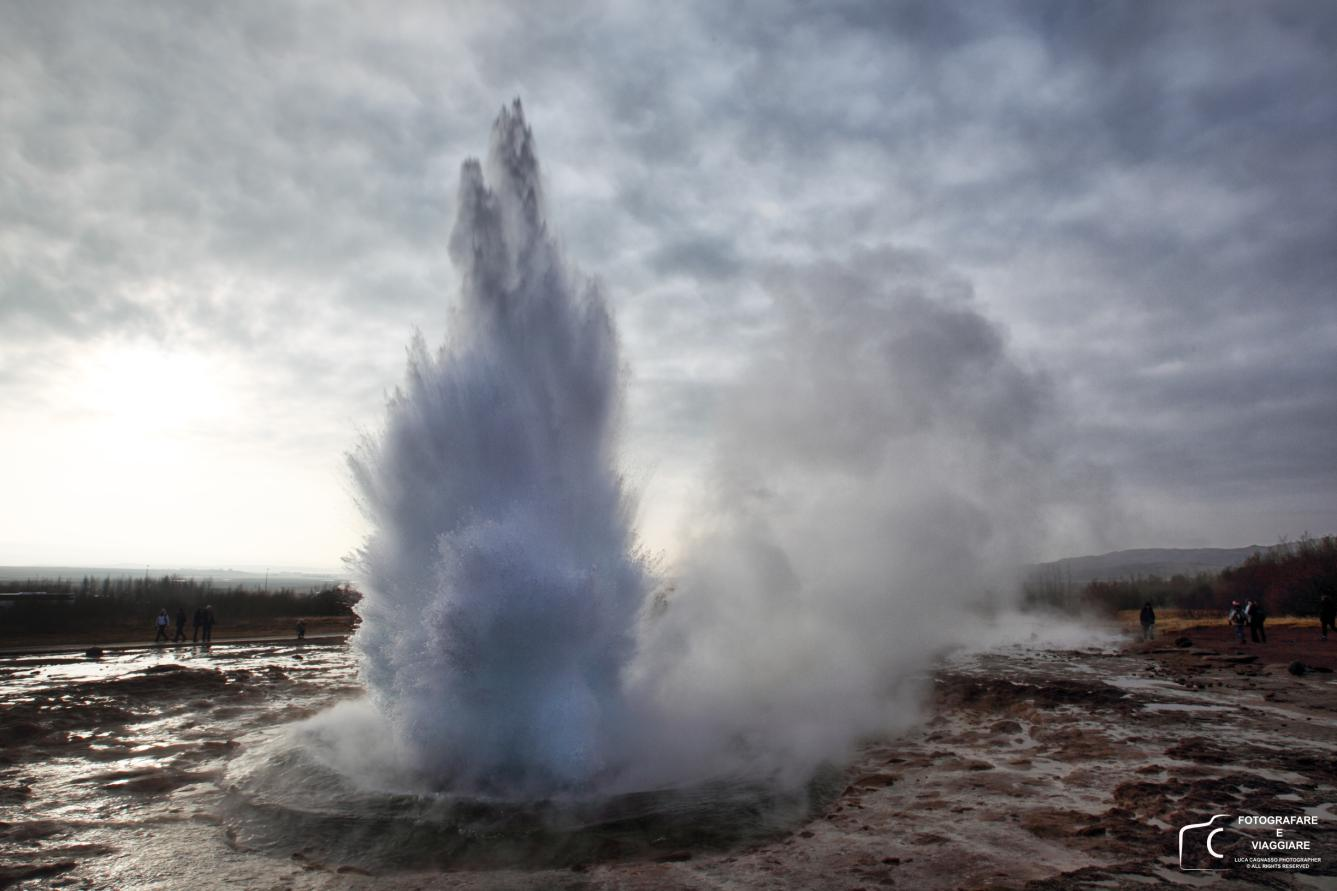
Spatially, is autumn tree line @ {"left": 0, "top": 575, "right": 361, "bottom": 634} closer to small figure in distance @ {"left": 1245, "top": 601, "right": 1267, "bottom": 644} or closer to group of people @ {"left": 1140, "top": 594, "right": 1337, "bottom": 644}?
group of people @ {"left": 1140, "top": 594, "right": 1337, "bottom": 644}

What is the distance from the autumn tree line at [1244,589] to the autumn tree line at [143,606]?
5015 centimetres

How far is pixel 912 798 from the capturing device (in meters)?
8.66

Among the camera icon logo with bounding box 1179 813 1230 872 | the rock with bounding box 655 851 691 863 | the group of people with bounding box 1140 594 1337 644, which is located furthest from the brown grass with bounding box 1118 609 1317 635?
the rock with bounding box 655 851 691 863

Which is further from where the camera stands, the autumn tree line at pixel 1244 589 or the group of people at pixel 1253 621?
the autumn tree line at pixel 1244 589

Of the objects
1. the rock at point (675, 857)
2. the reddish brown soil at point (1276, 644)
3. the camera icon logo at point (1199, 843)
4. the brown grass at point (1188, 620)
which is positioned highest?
the camera icon logo at point (1199, 843)

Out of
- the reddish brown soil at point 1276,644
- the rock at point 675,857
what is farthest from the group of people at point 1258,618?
the rock at point 675,857

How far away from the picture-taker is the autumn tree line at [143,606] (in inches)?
1400

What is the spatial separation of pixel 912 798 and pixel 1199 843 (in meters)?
2.93

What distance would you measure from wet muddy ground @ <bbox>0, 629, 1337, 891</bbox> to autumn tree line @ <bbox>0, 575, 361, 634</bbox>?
19.1m

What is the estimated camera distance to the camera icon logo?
6131 mm

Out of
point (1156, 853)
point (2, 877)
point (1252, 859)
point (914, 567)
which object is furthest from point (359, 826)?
point (914, 567)

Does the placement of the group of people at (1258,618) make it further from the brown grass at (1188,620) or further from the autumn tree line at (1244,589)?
the autumn tree line at (1244,589)

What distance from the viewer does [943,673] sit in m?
20.2

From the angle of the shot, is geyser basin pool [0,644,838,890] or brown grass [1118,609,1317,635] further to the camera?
brown grass [1118,609,1317,635]
